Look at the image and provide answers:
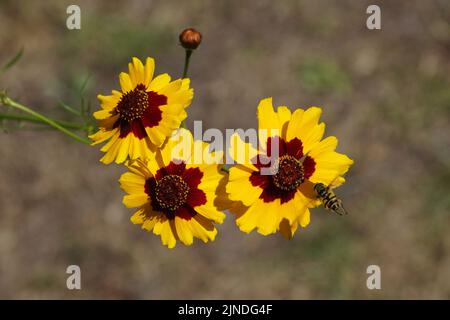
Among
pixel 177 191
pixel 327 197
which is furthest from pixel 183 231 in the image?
pixel 327 197

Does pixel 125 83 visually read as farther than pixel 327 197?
Yes

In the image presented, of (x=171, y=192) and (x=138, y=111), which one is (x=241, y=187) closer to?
(x=171, y=192)

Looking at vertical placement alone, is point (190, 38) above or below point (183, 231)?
above

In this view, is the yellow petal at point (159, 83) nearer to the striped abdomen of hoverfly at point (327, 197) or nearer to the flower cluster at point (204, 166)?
the flower cluster at point (204, 166)

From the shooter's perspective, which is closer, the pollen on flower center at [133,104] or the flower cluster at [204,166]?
the flower cluster at [204,166]

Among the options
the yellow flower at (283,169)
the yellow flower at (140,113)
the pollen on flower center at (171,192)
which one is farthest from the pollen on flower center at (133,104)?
the yellow flower at (283,169)

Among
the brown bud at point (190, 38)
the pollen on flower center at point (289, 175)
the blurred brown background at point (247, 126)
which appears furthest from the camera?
the blurred brown background at point (247, 126)

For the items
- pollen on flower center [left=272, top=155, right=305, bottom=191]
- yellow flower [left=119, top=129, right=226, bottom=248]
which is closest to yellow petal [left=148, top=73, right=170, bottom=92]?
yellow flower [left=119, top=129, right=226, bottom=248]
